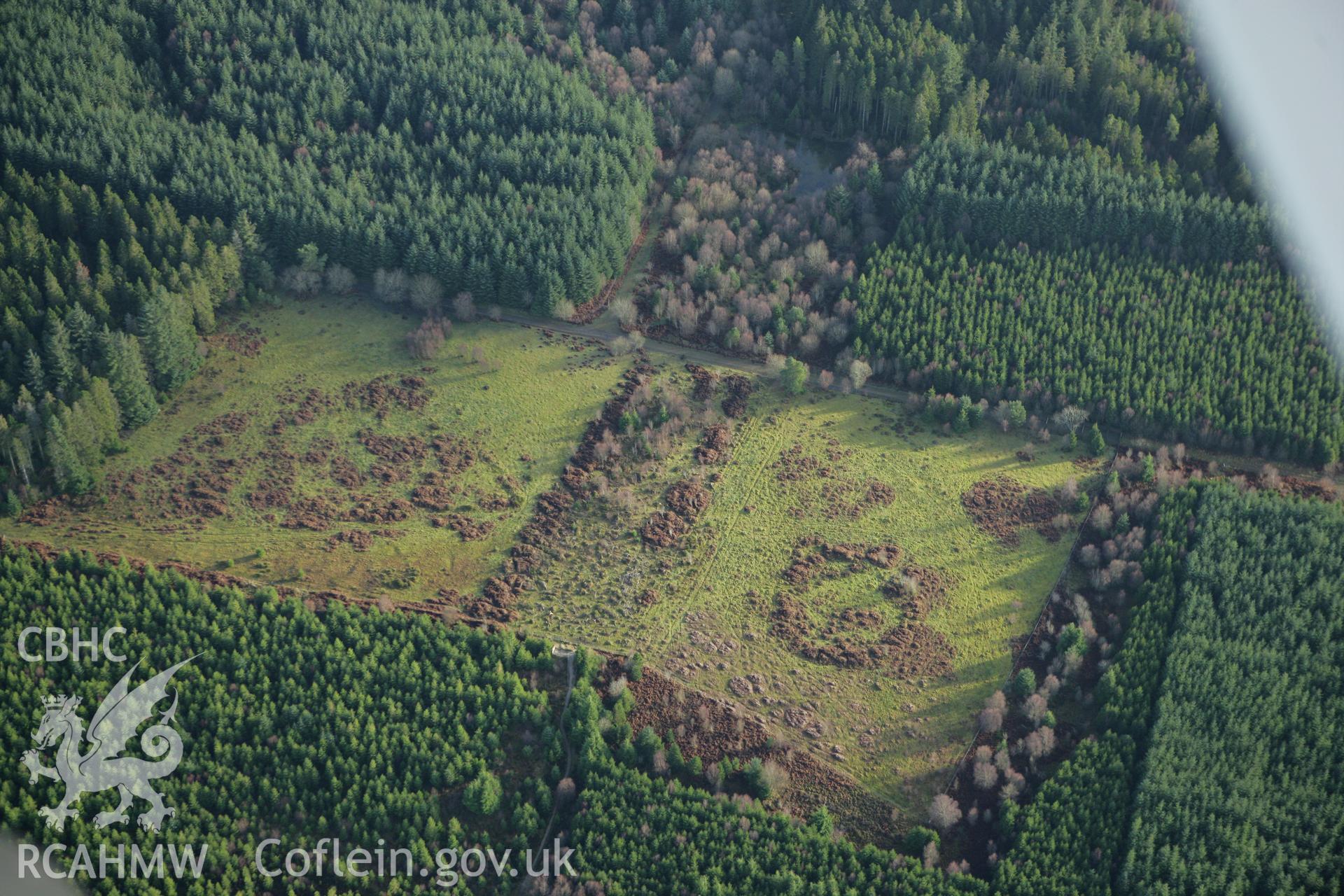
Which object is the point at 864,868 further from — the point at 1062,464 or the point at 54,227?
the point at 54,227

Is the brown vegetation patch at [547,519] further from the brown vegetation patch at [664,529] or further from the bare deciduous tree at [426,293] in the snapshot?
the bare deciduous tree at [426,293]

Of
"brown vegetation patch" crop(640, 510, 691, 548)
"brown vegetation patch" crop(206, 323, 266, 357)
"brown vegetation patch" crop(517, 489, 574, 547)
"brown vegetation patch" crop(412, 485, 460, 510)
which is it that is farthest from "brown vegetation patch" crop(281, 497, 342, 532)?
"brown vegetation patch" crop(640, 510, 691, 548)

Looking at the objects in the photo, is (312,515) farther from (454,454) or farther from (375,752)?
(375,752)

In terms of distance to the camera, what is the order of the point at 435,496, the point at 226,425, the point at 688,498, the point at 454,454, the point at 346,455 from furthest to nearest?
the point at 226,425 < the point at 454,454 < the point at 346,455 < the point at 688,498 < the point at 435,496

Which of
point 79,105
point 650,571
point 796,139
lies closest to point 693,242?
point 796,139

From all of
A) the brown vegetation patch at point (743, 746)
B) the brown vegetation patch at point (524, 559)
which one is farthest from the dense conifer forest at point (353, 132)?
the brown vegetation patch at point (743, 746)

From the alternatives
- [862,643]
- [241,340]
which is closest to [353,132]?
[241,340]
